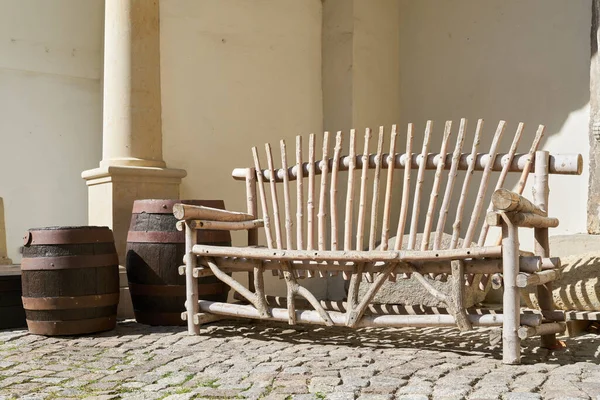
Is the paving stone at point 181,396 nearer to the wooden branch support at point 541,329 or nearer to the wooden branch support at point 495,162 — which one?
the wooden branch support at point 541,329

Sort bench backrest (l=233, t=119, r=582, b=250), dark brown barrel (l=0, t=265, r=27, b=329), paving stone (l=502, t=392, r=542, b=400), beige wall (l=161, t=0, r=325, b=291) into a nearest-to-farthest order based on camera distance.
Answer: paving stone (l=502, t=392, r=542, b=400), bench backrest (l=233, t=119, r=582, b=250), dark brown barrel (l=0, t=265, r=27, b=329), beige wall (l=161, t=0, r=325, b=291)

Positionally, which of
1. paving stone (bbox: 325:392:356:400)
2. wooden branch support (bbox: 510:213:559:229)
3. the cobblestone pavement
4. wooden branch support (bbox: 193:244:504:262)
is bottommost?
the cobblestone pavement

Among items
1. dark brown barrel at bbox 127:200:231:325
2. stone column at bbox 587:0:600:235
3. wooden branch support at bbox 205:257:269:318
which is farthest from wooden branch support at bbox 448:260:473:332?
stone column at bbox 587:0:600:235

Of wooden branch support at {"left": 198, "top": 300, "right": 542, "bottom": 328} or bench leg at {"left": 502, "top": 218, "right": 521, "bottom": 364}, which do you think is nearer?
bench leg at {"left": 502, "top": 218, "right": 521, "bottom": 364}

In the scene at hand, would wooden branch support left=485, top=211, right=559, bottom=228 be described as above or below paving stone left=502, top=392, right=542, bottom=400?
above

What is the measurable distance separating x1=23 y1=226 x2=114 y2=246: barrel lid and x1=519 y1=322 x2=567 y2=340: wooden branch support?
2667 millimetres

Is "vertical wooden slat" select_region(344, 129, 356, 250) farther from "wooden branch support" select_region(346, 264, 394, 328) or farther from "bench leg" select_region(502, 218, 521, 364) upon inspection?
"bench leg" select_region(502, 218, 521, 364)

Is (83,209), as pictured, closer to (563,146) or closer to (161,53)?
(161,53)

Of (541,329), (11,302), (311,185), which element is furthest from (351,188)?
(11,302)

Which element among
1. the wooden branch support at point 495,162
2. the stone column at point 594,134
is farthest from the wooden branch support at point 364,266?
the stone column at point 594,134

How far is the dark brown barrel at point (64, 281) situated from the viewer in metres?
4.79

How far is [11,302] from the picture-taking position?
525 centimetres

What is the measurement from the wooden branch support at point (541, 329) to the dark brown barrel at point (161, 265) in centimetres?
221

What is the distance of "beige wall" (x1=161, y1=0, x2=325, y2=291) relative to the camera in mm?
6355
